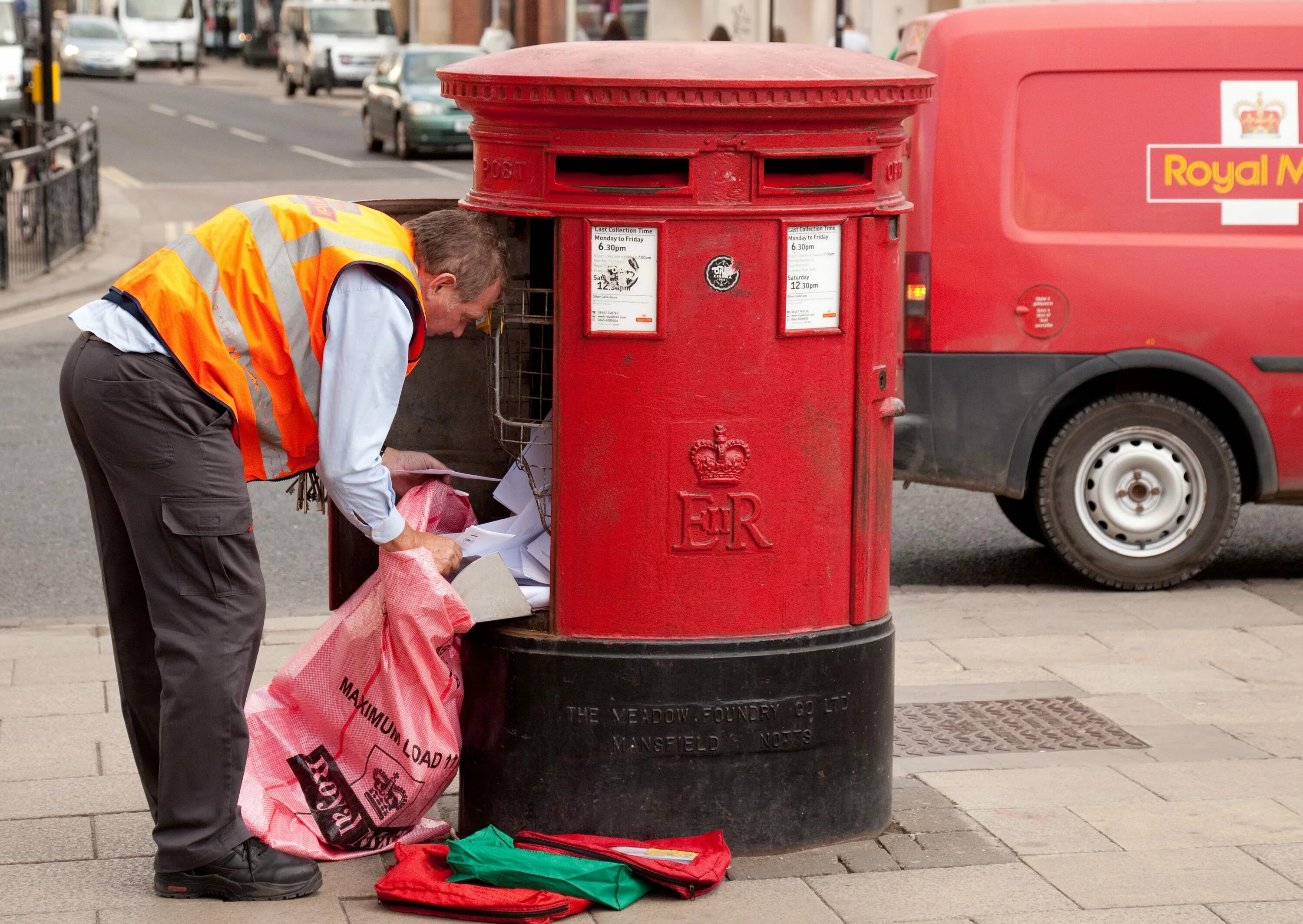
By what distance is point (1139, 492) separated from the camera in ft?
22.1

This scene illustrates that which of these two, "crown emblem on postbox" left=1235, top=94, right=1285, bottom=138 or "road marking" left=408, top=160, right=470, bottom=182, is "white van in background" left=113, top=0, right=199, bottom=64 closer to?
"road marking" left=408, top=160, right=470, bottom=182

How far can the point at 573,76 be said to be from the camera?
3596mm

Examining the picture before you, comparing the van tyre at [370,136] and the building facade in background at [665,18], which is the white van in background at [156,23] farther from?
the van tyre at [370,136]

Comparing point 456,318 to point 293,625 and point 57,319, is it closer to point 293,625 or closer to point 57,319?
point 293,625

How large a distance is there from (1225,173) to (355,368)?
404 centimetres

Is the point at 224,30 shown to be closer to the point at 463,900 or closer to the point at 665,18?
the point at 665,18

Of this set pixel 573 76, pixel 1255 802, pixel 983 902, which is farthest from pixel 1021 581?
pixel 573 76

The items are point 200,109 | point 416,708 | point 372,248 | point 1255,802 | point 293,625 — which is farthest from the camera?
point 200,109

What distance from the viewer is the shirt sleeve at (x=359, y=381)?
354 centimetres

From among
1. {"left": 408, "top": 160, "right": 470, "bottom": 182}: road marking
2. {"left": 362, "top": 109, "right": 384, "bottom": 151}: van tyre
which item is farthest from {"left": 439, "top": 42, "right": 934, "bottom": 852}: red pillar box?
{"left": 362, "top": 109, "right": 384, "bottom": 151}: van tyre

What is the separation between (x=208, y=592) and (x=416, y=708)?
0.53 meters

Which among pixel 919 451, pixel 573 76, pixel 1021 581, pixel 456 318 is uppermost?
pixel 573 76

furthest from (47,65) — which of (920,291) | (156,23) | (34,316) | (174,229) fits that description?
(156,23)

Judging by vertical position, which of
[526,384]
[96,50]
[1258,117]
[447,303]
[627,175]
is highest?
[96,50]
